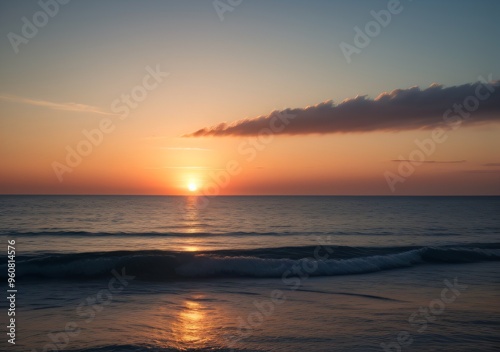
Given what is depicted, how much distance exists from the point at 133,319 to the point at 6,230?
3437 cm

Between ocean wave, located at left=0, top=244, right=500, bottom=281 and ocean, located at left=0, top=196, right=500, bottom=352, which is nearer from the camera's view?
ocean, located at left=0, top=196, right=500, bottom=352

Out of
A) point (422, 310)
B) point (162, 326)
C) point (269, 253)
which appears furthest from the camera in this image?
point (269, 253)

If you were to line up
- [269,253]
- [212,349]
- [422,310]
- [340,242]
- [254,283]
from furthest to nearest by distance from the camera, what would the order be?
[340,242] → [269,253] → [254,283] → [422,310] → [212,349]

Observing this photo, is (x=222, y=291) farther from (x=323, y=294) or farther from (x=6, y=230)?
(x=6, y=230)

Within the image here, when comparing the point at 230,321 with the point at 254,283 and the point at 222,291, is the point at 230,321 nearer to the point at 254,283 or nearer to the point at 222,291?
the point at 222,291

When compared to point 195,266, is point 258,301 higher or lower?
lower

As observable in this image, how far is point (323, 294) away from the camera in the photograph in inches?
617

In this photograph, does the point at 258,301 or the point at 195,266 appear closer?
the point at 258,301

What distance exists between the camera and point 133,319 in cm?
1191

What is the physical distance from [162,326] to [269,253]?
17292 millimetres

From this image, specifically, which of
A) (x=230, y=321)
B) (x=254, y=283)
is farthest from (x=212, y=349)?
(x=254, y=283)

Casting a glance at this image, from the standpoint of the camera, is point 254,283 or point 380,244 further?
point 380,244

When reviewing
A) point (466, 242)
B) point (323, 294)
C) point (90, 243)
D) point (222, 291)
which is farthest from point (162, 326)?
point (466, 242)

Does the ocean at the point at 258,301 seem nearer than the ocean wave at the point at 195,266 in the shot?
Yes
